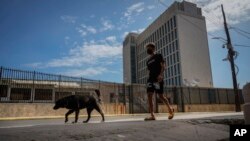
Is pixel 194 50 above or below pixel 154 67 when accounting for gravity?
above

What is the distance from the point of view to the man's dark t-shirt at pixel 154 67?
5.21 meters

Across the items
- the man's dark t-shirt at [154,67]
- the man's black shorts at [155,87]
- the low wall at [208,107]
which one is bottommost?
the low wall at [208,107]

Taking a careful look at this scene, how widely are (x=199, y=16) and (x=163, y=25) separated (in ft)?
40.4

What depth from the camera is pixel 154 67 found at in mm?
5285

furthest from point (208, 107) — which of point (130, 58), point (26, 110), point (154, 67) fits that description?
point (130, 58)

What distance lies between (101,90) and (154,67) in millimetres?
15020

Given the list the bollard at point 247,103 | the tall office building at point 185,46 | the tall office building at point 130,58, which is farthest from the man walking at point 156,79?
the tall office building at point 130,58

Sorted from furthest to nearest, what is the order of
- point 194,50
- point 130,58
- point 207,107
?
point 130,58 → point 194,50 → point 207,107

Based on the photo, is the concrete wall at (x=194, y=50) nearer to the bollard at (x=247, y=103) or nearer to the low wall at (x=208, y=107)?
the low wall at (x=208, y=107)

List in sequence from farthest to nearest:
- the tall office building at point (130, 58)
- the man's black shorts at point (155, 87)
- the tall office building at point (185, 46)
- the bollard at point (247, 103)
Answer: the tall office building at point (130, 58) < the tall office building at point (185, 46) < the man's black shorts at point (155, 87) < the bollard at point (247, 103)

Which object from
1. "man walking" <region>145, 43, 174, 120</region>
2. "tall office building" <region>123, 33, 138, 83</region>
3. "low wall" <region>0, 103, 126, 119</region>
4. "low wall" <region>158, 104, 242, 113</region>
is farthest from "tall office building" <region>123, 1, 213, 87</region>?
"man walking" <region>145, 43, 174, 120</region>

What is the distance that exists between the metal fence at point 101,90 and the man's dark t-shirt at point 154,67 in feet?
11.4

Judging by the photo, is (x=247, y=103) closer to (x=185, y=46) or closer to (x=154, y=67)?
(x=154, y=67)

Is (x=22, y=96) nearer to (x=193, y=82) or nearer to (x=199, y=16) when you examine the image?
(x=193, y=82)
